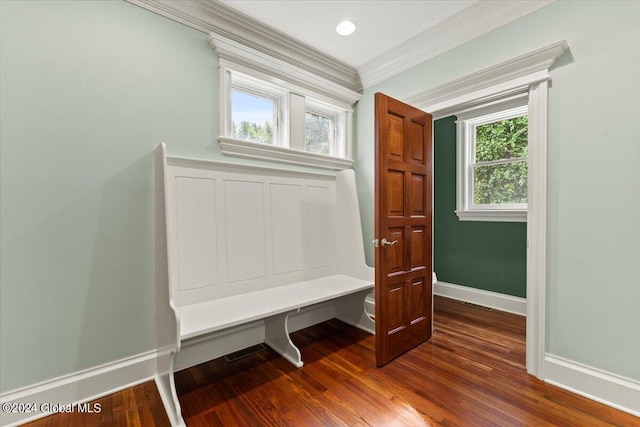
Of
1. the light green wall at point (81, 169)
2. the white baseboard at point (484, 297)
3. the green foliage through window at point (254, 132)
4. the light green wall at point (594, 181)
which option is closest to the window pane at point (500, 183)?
the white baseboard at point (484, 297)

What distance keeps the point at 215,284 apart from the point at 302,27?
86.9 inches

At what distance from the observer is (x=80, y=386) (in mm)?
1714

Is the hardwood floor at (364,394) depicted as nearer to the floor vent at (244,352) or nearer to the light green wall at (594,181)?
the floor vent at (244,352)

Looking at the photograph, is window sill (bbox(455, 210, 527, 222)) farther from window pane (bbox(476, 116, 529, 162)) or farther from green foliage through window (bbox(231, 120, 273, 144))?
green foliage through window (bbox(231, 120, 273, 144))

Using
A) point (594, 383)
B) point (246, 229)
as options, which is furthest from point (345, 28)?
point (594, 383)

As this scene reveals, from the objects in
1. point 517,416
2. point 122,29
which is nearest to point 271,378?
point 517,416

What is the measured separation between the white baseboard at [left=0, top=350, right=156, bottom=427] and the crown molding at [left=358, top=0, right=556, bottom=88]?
3197 millimetres

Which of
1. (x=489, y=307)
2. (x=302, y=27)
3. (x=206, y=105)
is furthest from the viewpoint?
(x=489, y=307)

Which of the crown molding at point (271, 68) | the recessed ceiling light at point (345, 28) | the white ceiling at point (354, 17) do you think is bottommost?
the crown molding at point (271, 68)

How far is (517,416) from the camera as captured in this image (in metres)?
1.60

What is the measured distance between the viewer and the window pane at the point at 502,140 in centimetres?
328

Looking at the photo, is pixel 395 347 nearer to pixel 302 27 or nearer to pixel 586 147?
pixel 586 147

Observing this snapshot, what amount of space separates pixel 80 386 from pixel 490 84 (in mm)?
3436

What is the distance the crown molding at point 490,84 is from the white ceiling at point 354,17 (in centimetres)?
53
